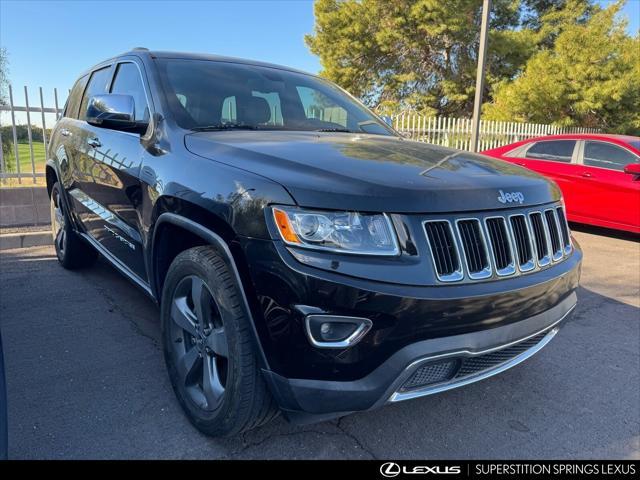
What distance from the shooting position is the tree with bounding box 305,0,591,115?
2042 cm

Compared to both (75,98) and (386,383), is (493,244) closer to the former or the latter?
(386,383)

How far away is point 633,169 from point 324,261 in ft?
20.7

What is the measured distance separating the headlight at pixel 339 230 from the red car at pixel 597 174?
19.9 feet

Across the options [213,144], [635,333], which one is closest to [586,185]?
[635,333]

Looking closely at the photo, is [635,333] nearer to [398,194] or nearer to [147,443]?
[398,194]

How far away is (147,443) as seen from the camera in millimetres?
2176

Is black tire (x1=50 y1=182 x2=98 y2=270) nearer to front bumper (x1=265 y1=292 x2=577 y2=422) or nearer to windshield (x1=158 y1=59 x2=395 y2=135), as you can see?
windshield (x1=158 y1=59 x2=395 y2=135)

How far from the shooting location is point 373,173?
6.23ft

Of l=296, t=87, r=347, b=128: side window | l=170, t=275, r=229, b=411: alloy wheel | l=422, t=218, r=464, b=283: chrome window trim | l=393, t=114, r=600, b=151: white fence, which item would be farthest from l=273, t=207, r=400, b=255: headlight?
l=393, t=114, r=600, b=151: white fence

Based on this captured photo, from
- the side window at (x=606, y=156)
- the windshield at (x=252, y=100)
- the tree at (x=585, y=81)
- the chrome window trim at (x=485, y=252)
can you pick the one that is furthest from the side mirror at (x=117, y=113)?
the tree at (x=585, y=81)
